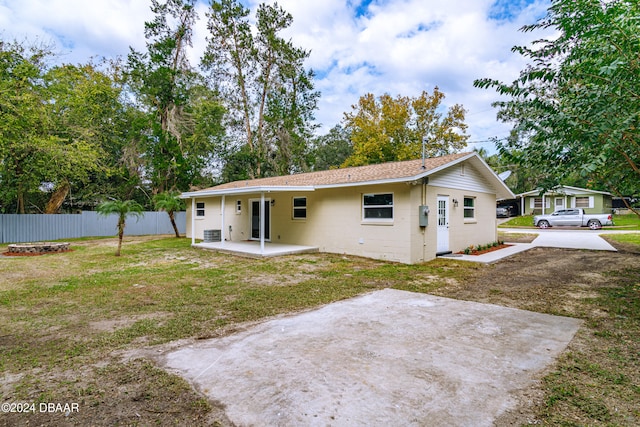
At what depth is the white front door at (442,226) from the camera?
34.0 feet

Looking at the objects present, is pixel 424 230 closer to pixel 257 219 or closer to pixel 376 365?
pixel 376 365

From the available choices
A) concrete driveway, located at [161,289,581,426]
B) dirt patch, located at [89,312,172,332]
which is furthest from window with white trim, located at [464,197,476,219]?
dirt patch, located at [89,312,172,332]

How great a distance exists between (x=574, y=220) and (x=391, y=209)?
19874 mm

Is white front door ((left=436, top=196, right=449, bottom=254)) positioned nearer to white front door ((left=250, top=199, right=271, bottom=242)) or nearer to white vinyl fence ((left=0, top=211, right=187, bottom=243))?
white front door ((left=250, top=199, right=271, bottom=242))

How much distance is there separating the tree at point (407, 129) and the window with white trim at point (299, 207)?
527 inches

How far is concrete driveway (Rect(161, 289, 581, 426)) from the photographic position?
7.60 feet

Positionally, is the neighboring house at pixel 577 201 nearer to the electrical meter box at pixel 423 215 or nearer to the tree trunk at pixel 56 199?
the electrical meter box at pixel 423 215

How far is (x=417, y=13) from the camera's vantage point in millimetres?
12344

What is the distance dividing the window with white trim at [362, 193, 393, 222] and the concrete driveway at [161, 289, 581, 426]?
5130mm

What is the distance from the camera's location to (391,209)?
9.59m

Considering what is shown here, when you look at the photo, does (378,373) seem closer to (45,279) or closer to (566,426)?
(566,426)

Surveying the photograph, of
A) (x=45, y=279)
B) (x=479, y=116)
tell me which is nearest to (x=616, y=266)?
(x=45, y=279)

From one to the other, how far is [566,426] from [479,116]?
2577 centimetres

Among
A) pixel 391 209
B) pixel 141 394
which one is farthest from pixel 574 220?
pixel 141 394
